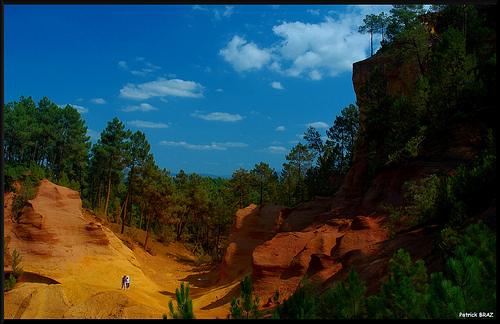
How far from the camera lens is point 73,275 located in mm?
20406

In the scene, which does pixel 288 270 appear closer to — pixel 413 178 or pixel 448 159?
pixel 413 178

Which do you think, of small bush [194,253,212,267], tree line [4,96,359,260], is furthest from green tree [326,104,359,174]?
small bush [194,253,212,267]

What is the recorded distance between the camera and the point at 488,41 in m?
18.8

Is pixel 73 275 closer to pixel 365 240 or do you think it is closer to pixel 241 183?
pixel 365 240

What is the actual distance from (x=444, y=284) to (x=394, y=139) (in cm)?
1694

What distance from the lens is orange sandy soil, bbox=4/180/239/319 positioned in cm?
1465

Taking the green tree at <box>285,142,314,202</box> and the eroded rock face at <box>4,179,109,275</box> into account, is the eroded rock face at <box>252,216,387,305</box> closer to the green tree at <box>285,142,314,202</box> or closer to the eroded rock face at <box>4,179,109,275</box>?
the eroded rock face at <box>4,179,109,275</box>

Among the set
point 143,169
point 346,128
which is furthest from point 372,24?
point 143,169

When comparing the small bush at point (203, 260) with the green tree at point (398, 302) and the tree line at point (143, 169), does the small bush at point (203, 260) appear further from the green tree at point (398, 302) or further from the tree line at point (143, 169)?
the green tree at point (398, 302)

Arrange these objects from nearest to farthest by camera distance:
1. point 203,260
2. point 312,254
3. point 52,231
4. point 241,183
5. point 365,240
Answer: point 365,240 → point 312,254 → point 52,231 → point 203,260 → point 241,183

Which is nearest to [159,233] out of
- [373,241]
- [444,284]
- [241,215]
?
[241,215]

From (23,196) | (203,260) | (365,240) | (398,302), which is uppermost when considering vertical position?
(23,196)

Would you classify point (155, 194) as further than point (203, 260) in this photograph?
No

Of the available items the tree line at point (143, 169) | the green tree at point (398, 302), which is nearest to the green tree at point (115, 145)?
the tree line at point (143, 169)
